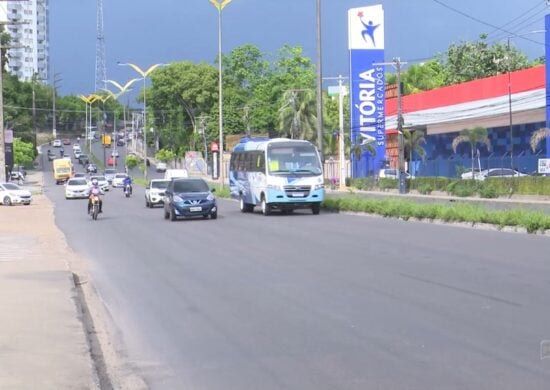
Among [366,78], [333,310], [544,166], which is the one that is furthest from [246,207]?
[366,78]

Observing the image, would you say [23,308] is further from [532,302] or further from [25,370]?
[532,302]

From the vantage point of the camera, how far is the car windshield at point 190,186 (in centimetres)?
3226

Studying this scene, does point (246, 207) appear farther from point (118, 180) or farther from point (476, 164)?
point (118, 180)

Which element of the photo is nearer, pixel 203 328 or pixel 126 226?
pixel 203 328

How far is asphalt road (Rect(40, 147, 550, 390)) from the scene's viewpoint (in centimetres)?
774

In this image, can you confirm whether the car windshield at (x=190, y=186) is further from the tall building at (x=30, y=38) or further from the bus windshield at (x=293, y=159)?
the tall building at (x=30, y=38)

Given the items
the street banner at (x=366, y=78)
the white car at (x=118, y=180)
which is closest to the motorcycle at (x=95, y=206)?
the street banner at (x=366, y=78)

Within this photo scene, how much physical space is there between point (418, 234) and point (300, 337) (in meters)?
13.7

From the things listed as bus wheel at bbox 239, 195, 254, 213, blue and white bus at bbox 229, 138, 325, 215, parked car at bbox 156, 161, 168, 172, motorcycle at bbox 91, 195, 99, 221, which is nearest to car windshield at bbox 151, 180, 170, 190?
bus wheel at bbox 239, 195, 254, 213

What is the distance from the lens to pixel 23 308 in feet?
37.4

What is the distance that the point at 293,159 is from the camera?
33281 millimetres

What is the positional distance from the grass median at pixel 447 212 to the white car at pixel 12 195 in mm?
19614

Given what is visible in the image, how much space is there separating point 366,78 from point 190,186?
3853 centimetres

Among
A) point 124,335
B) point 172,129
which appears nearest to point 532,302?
point 124,335
